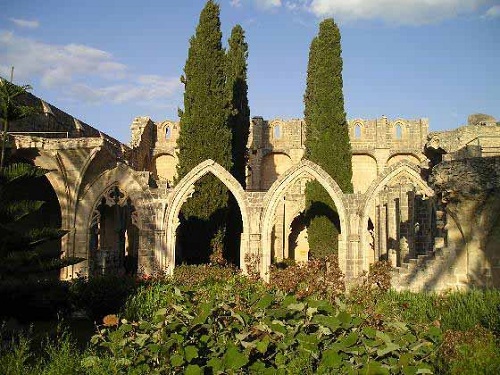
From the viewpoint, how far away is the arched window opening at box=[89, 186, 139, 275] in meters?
13.8

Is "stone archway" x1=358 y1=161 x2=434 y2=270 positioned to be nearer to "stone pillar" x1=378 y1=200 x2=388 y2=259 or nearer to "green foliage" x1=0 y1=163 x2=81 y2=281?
"stone pillar" x1=378 y1=200 x2=388 y2=259

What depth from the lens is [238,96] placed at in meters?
21.6

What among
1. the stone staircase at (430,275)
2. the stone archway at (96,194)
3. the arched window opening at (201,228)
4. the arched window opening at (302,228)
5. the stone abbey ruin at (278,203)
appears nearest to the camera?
the stone abbey ruin at (278,203)

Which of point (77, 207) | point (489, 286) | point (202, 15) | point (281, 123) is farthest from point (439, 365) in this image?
point (281, 123)

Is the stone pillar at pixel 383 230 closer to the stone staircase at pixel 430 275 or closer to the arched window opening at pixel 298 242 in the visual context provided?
the arched window opening at pixel 298 242

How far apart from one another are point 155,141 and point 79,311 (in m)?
21.1

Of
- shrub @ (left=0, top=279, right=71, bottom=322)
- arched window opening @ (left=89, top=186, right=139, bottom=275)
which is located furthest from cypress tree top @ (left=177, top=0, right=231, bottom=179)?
shrub @ (left=0, top=279, right=71, bottom=322)

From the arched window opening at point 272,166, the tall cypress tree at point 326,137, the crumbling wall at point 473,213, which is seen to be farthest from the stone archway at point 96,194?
the arched window opening at point 272,166

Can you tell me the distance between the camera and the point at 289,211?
23859 millimetres

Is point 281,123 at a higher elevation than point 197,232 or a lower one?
higher

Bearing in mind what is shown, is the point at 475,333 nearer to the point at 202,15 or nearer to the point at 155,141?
the point at 202,15

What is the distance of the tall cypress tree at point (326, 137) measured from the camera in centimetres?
1941

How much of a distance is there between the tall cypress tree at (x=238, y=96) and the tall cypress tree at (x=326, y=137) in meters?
2.65

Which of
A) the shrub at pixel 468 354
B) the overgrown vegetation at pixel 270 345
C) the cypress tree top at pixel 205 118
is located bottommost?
the shrub at pixel 468 354
